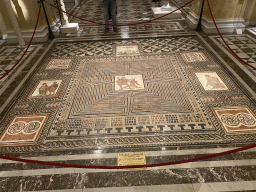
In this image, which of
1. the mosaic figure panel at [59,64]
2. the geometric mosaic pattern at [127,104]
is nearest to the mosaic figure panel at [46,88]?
the geometric mosaic pattern at [127,104]

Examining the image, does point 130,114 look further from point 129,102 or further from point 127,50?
point 127,50

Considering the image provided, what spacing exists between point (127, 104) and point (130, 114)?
0.21m

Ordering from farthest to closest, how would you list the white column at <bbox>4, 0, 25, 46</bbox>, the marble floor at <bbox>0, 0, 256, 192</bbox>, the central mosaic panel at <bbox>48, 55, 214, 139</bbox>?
the white column at <bbox>4, 0, 25, 46</bbox>
the central mosaic panel at <bbox>48, 55, 214, 139</bbox>
the marble floor at <bbox>0, 0, 256, 192</bbox>

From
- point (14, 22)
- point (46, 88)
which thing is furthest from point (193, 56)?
point (14, 22)

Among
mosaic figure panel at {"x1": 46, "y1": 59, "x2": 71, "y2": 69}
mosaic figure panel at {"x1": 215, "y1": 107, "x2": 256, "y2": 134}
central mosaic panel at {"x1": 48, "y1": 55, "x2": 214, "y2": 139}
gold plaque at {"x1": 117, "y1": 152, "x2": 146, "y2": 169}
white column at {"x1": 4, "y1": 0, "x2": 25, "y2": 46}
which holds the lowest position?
mosaic figure panel at {"x1": 215, "y1": 107, "x2": 256, "y2": 134}

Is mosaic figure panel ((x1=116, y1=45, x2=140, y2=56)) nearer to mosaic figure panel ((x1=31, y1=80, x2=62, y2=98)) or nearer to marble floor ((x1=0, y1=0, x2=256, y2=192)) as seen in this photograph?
marble floor ((x1=0, y1=0, x2=256, y2=192))

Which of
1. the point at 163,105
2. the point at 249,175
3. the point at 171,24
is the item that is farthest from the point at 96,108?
the point at 171,24

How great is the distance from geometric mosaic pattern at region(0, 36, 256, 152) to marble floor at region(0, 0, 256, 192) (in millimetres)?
13

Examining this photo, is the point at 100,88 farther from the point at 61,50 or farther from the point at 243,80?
the point at 243,80

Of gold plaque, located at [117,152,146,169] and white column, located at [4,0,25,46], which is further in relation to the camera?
white column, located at [4,0,25,46]

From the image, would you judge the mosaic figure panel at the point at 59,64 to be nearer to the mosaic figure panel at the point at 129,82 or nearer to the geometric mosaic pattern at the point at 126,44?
the geometric mosaic pattern at the point at 126,44

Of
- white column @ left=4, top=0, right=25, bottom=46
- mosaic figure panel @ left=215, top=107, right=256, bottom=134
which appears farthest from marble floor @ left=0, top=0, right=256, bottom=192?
white column @ left=4, top=0, right=25, bottom=46

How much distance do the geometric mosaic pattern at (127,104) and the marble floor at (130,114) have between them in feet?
0.04

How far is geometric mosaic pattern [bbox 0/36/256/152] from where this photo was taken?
213 centimetres
